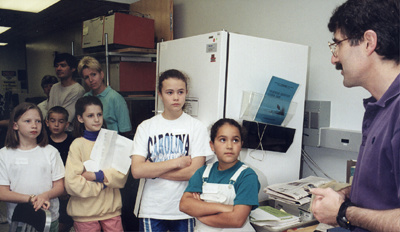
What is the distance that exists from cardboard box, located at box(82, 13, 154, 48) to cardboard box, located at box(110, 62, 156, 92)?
7.1 inches

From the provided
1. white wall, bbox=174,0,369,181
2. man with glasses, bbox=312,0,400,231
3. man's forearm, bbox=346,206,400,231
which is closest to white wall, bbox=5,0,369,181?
white wall, bbox=174,0,369,181

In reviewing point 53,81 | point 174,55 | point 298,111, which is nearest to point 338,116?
point 298,111

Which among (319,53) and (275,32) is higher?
(275,32)

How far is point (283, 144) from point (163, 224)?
0.85 meters

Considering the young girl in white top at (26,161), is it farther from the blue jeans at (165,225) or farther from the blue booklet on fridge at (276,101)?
the blue booklet on fridge at (276,101)

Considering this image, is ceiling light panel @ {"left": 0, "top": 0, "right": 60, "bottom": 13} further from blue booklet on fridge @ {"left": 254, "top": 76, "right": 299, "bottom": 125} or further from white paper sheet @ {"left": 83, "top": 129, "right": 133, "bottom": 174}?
blue booklet on fridge @ {"left": 254, "top": 76, "right": 299, "bottom": 125}

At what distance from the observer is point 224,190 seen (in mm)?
1456

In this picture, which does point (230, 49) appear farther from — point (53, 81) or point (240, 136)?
point (53, 81)

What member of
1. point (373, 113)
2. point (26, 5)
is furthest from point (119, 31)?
point (373, 113)

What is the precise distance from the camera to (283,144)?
6.40ft

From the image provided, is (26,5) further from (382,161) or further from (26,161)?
(382,161)

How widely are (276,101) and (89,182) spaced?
3.78ft

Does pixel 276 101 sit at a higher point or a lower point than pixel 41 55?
lower

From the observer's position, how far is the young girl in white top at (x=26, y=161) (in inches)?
58.1
